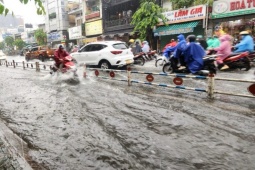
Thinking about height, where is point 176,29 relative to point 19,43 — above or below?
below

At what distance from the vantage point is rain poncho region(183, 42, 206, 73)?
8.62 meters

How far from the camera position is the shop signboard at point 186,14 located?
19266mm

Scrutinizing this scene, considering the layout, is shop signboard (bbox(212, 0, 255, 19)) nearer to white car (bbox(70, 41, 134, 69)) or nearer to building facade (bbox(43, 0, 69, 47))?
white car (bbox(70, 41, 134, 69))

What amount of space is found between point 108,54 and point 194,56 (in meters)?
4.89

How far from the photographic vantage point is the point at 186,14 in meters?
20.5

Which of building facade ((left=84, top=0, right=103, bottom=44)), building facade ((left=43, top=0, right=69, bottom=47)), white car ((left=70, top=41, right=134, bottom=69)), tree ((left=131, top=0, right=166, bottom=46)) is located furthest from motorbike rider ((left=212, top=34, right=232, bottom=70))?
building facade ((left=43, top=0, right=69, bottom=47))

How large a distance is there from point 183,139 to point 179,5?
19.4 metres

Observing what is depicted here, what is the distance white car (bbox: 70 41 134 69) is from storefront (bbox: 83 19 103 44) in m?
20.4

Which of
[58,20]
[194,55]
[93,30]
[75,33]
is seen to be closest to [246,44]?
[194,55]

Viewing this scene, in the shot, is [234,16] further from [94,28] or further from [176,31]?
[94,28]

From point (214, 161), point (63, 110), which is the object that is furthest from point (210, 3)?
point (214, 161)

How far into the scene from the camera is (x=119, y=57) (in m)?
11.9

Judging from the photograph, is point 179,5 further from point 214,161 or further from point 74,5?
point 74,5

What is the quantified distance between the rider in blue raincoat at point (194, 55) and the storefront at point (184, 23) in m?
11.9
